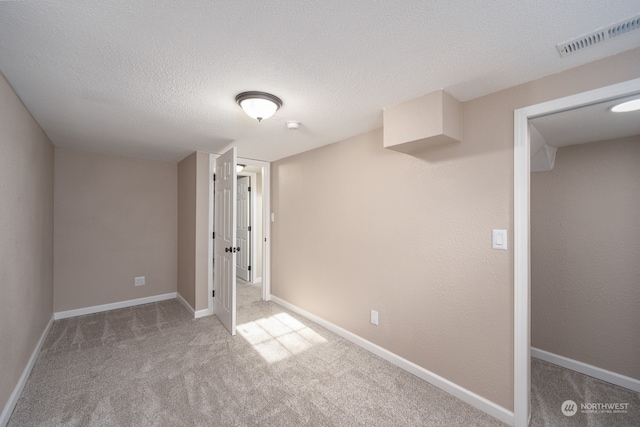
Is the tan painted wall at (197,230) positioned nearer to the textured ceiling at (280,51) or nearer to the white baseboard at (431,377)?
the textured ceiling at (280,51)

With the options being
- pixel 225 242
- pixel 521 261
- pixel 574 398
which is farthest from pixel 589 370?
pixel 225 242

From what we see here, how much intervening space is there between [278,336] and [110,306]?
260 cm

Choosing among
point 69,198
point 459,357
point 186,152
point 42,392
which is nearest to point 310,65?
point 459,357

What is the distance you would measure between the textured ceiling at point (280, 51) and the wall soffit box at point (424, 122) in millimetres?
93

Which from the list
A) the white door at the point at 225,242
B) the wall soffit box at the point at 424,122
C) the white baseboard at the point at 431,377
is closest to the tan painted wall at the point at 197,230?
the white door at the point at 225,242

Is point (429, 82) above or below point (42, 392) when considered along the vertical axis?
above

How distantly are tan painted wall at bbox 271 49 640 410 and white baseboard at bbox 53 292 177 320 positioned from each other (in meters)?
2.48

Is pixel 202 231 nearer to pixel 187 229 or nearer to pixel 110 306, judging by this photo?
pixel 187 229

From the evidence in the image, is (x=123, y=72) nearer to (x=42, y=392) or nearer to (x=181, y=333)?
(x=42, y=392)

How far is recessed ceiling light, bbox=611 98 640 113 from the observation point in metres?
1.58

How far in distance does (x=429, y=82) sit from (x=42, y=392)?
11.6 ft

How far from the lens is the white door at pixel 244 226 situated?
17.4ft

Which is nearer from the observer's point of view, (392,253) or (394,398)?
(394,398)

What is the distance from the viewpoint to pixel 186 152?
3623 mm
